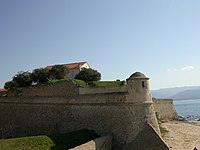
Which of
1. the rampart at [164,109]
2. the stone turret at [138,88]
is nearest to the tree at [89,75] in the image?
the rampart at [164,109]

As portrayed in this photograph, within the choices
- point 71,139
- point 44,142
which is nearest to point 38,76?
point 71,139

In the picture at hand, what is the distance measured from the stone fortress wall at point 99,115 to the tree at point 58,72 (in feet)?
24.6

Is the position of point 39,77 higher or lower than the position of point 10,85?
higher

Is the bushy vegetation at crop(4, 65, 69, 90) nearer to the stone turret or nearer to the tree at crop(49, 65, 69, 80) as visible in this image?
the tree at crop(49, 65, 69, 80)

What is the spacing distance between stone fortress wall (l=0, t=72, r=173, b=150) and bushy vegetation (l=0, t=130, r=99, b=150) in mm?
3077

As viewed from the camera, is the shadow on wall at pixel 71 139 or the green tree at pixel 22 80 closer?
the shadow on wall at pixel 71 139

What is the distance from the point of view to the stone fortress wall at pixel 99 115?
23.8 metres

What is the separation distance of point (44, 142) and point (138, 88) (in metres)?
9.16

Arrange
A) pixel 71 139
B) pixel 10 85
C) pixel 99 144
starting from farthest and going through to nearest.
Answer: pixel 10 85
pixel 71 139
pixel 99 144

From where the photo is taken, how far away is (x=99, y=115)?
2616cm

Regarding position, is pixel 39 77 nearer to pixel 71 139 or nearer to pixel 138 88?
pixel 71 139

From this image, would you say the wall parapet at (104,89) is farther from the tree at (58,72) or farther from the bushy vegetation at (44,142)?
the bushy vegetation at (44,142)

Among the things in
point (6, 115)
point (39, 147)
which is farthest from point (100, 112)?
point (6, 115)

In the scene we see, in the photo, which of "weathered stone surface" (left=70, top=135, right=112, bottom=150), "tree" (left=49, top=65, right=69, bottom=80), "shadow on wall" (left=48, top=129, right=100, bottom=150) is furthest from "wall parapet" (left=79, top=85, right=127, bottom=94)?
"weathered stone surface" (left=70, top=135, right=112, bottom=150)
